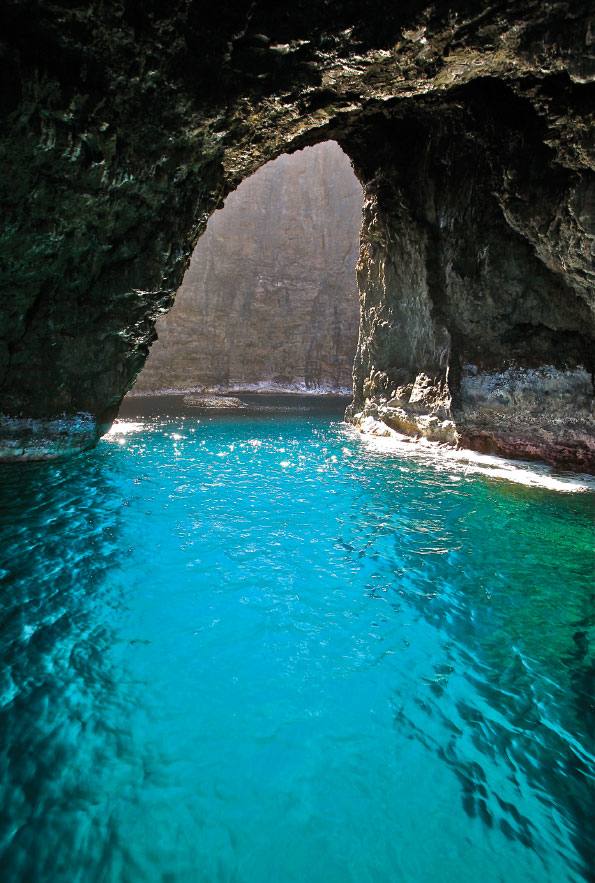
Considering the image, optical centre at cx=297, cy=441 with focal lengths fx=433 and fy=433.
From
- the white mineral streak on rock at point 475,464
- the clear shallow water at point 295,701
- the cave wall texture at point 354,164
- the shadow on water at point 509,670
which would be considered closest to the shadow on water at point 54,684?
the clear shallow water at point 295,701

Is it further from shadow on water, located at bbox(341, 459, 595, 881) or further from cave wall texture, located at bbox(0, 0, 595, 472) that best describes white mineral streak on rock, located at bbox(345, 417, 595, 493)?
shadow on water, located at bbox(341, 459, 595, 881)

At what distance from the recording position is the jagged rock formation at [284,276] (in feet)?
195

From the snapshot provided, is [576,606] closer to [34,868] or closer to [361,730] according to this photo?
[361,730]

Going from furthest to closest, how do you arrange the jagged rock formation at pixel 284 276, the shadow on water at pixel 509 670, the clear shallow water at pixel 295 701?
the jagged rock formation at pixel 284 276 < the shadow on water at pixel 509 670 < the clear shallow water at pixel 295 701

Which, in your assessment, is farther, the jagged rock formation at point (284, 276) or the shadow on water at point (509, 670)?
the jagged rock formation at point (284, 276)

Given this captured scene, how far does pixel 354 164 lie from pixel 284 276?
44.5 meters

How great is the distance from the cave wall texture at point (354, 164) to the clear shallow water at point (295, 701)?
5899mm

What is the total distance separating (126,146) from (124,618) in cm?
852

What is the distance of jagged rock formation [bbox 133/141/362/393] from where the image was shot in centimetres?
5938

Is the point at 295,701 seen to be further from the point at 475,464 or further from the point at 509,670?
the point at 475,464

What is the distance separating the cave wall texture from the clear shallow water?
19.4 feet

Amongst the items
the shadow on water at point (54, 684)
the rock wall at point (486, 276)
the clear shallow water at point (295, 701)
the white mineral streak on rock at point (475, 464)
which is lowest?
the shadow on water at point (54, 684)

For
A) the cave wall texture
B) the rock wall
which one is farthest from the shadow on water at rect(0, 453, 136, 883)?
the rock wall

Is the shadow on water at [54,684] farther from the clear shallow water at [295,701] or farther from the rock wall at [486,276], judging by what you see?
the rock wall at [486,276]
